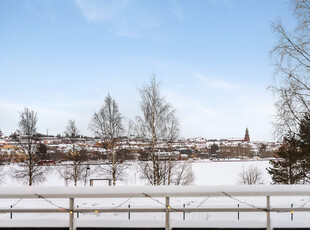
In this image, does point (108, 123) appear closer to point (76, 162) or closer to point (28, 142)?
point (28, 142)

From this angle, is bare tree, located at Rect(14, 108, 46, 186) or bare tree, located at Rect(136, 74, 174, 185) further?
bare tree, located at Rect(14, 108, 46, 186)

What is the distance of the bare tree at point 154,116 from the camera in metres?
14.0

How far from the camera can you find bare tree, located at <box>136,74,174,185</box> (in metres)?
14.0

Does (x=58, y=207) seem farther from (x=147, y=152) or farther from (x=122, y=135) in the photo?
(x=122, y=135)

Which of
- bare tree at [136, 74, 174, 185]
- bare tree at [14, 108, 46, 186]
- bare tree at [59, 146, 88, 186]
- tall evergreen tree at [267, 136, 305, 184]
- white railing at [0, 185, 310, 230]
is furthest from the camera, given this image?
bare tree at [59, 146, 88, 186]

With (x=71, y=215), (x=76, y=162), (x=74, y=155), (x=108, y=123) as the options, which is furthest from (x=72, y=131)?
(x=71, y=215)

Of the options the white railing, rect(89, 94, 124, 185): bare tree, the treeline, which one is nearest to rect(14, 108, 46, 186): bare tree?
the treeline

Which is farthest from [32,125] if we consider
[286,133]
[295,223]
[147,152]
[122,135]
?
[295,223]

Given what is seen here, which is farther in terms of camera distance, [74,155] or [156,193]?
[74,155]

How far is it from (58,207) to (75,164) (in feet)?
67.6

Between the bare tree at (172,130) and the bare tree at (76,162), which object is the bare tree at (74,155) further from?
the bare tree at (172,130)

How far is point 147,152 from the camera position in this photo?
14516 millimetres

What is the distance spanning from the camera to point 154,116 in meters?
14.1

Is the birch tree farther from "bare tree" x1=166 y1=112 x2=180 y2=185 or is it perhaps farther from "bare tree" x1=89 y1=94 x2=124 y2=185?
"bare tree" x1=89 y1=94 x2=124 y2=185
